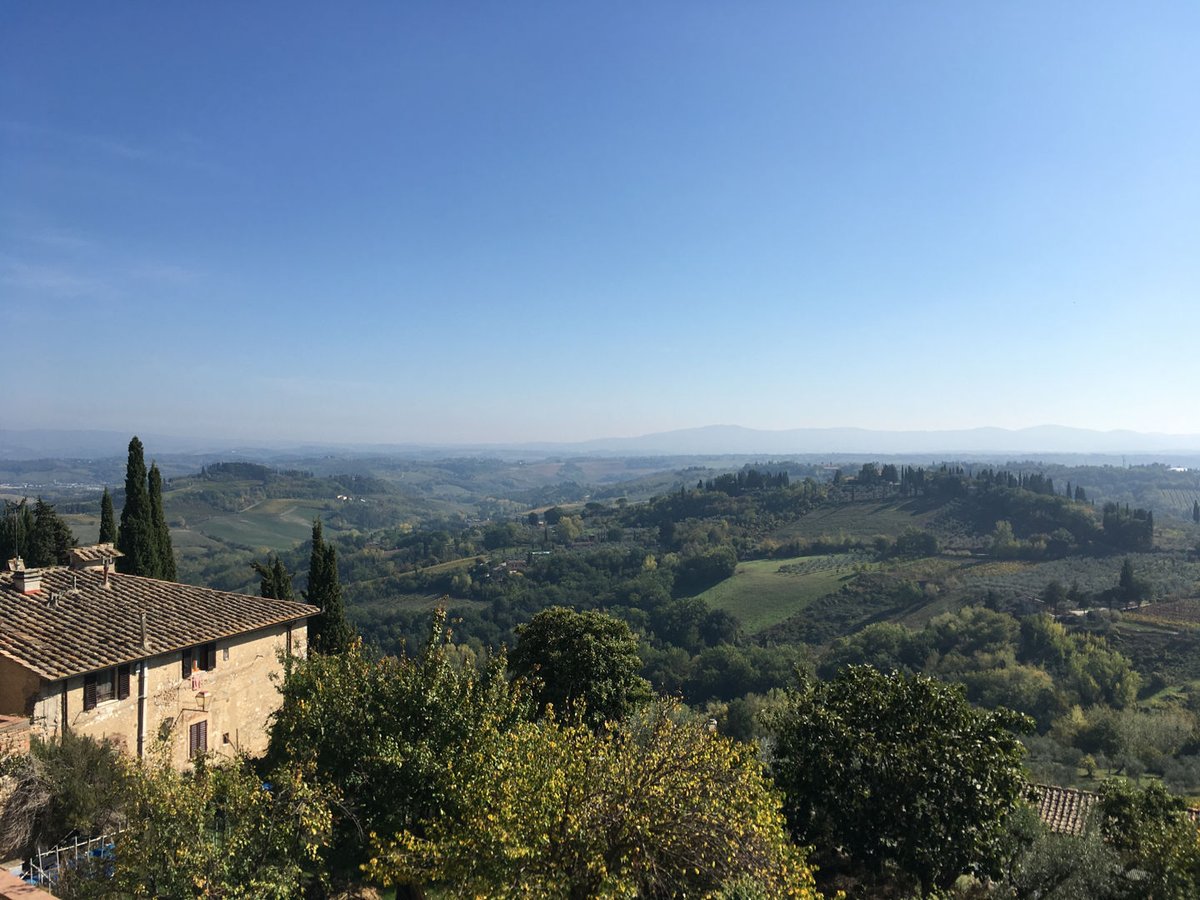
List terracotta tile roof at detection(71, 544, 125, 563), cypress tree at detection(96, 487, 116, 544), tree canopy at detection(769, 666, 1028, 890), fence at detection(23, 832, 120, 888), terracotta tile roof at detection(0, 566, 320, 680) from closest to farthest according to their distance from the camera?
1. fence at detection(23, 832, 120, 888)
2. tree canopy at detection(769, 666, 1028, 890)
3. terracotta tile roof at detection(0, 566, 320, 680)
4. terracotta tile roof at detection(71, 544, 125, 563)
5. cypress tree at detection(96, 487, 116, 544)

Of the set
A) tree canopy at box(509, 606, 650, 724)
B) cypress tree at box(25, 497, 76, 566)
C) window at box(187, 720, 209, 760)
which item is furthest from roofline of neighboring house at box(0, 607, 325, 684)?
cypress tree at box(25, 497, 76, 566)

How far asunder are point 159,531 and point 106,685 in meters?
19.7

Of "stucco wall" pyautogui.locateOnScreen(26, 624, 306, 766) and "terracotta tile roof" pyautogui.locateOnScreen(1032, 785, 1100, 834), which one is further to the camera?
"terracotta tile roof" pyautogui.locateOnScreen(1032, 785, 1100, 834)

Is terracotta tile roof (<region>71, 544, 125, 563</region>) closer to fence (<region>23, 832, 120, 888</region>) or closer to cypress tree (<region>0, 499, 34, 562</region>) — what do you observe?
fence (<region>23, 832, 120, 888</region>)

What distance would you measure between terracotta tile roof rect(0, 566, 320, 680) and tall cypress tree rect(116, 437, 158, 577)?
11.8m

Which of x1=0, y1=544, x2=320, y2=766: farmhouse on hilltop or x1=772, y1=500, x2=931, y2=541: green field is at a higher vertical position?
x1=0, y1=544, x2=320, y2=766: farmhouse on hilltop

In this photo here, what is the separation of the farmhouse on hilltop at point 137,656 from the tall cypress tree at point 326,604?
255 inches

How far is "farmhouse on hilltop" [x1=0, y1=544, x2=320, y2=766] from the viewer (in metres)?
14.9

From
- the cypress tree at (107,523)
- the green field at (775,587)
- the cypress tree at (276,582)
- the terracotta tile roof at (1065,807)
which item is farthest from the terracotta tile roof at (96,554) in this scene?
the green field at (775,587)

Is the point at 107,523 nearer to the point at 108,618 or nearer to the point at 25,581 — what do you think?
the point at 25,581

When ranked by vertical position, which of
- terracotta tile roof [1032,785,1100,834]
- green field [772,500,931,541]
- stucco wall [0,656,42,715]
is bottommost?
green field [772,500,931,541]

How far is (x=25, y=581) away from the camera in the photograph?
60.5ft

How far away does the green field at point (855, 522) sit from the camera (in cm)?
14812

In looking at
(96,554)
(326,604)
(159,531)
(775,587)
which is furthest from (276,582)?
(775,587)
